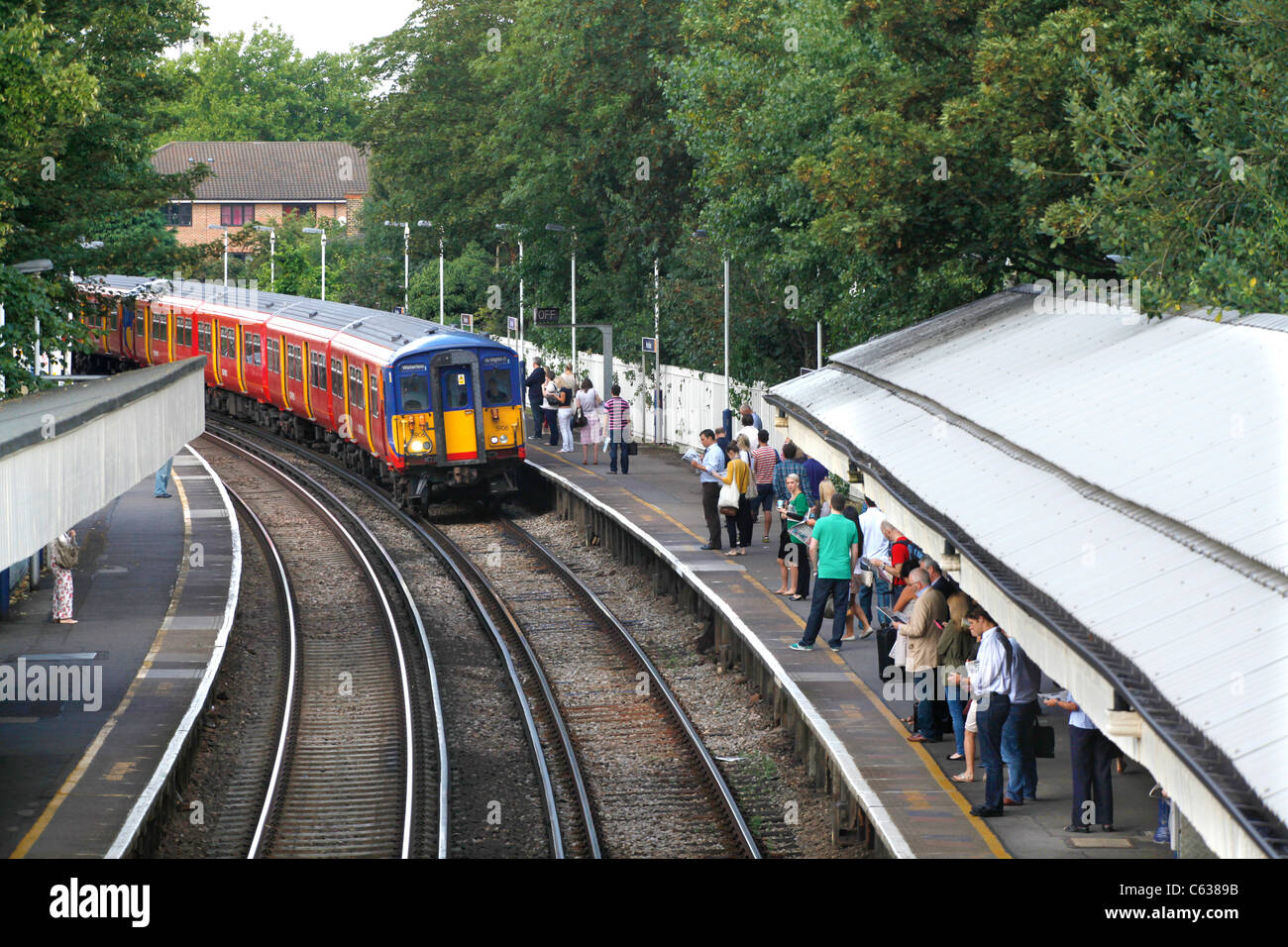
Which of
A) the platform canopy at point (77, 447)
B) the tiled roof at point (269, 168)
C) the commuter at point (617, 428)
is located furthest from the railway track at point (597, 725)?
the tiled roof at point (269, 168)

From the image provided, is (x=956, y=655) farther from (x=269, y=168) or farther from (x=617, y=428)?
(x=269, y=168)

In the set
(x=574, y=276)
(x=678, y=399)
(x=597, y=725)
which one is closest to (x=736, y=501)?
(x=597, y=725)

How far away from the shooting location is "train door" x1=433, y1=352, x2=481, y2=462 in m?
28.7

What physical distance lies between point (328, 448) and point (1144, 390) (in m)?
27.6

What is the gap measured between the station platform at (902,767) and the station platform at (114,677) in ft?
18.2

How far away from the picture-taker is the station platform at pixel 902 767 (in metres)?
11.3

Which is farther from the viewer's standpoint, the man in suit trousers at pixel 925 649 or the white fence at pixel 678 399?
the white fence at pixel 678 399

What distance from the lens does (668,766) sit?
1556 centimetres

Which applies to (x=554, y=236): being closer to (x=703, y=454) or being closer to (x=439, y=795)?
(x=703, y=454)

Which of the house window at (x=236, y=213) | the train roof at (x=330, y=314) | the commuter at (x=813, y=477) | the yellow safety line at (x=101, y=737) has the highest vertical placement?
the house window at (x=236, y=213)

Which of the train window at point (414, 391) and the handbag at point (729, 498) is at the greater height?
the train window at point (414, 391)

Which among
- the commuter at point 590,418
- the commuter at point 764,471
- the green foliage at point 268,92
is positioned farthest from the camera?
the green foliage at point 268,92

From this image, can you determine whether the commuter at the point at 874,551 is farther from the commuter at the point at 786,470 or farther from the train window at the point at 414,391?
the train window at the point at 414,391

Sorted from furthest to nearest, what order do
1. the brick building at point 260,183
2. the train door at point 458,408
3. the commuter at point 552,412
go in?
1. the brick building at point 260,183
2. the commuter at point 552,412
3. the train door at point 458,408
